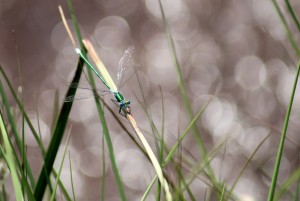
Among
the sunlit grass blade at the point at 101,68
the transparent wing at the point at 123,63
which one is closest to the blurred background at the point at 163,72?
the transparent wing at the point at 123,63

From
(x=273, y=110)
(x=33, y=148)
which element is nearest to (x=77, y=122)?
(x=33, y=148)

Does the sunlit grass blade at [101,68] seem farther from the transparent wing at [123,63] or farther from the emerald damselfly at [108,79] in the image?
the transparent wing at [123,63]

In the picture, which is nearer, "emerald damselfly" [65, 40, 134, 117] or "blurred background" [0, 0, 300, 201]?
"emerald damselfly" [65, 40, 134, 117]

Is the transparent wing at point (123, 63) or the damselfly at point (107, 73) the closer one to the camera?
the damselfly at point (107, 73)

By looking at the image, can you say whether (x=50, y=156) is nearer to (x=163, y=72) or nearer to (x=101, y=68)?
(x=101, y=68)

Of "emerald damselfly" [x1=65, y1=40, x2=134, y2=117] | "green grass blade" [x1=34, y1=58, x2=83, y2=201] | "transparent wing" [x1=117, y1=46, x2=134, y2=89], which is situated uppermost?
"transparent wing" [x1=117, y1=46, x2=134, y2=89]

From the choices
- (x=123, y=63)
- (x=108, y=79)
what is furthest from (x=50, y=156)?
(x=123, y=63)

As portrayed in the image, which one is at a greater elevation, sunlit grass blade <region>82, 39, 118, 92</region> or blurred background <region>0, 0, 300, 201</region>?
blurred background <region>0, 0, 300, 201</region>

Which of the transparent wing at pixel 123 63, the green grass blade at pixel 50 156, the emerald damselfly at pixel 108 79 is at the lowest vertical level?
the green grass blade at pixel 50 156

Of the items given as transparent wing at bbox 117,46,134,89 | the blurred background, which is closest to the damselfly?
transparent wing at bbox 117,46,134,89

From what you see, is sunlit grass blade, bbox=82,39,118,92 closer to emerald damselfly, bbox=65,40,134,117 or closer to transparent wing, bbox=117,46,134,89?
emerald damselfly, bbox=65,40,134,117
